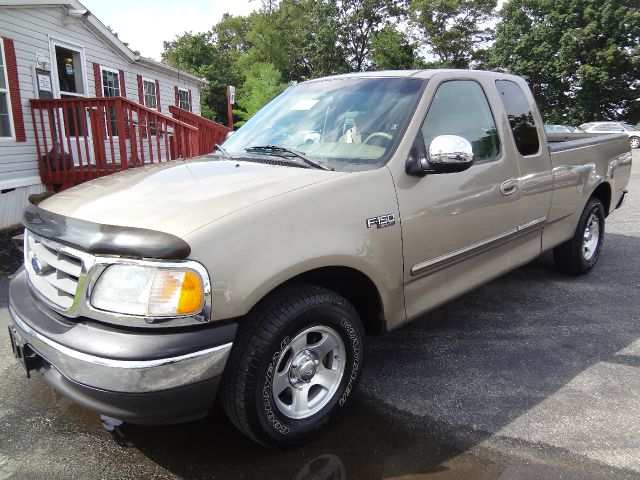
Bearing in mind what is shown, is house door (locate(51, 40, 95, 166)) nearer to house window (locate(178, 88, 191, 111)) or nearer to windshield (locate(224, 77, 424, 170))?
house window (locate(178, 88, 191, 111))

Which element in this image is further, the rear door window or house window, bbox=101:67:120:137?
house window, bbox=101:67:120:137

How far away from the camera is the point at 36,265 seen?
2.45 metres

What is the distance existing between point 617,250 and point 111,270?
5963 millimetres

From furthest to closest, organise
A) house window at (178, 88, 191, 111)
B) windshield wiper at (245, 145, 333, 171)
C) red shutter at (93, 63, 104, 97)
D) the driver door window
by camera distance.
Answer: house window at (178, 88, 191, 111) < red shutter at (93, 63, 104, 97) < the driver door window < windshield wiper at (245, 145, 333, 171)

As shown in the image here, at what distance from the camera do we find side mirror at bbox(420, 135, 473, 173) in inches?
104

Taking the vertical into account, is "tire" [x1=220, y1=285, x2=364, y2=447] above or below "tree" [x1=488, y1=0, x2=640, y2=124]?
below

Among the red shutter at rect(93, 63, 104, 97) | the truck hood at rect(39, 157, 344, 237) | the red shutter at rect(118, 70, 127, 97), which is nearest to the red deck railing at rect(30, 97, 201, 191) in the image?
the red shutter at rect(93, 63, 104, 97)

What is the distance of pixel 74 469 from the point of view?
2.30 m

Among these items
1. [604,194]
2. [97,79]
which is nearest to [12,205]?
[97,79]

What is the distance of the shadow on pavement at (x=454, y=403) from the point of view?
7.57ft

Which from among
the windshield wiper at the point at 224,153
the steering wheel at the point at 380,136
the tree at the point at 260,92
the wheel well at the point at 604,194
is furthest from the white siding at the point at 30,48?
the tree at the point at 260,92

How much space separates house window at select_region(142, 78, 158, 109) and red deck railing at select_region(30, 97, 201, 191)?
16.2ft

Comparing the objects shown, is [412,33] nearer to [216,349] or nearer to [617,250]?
[617,250]

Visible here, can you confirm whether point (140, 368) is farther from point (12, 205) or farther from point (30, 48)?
point (30, 48)
